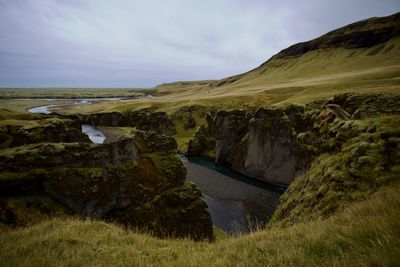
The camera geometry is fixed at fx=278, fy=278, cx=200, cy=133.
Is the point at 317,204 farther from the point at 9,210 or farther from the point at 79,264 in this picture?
the point at 9,210

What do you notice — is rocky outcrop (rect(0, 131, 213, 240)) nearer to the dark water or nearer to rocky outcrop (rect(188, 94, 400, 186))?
the dark water

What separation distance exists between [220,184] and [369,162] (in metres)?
42.9

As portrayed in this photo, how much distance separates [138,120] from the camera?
12131cm

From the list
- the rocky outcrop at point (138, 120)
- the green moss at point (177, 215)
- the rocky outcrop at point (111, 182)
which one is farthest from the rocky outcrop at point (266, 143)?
the rocky outcrop at point (138, 120)

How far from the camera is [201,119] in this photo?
352ft

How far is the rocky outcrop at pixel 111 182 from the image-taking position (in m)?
18.7

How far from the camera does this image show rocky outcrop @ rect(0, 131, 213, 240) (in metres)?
18.7

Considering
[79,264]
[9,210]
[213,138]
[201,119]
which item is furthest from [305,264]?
[201,119]

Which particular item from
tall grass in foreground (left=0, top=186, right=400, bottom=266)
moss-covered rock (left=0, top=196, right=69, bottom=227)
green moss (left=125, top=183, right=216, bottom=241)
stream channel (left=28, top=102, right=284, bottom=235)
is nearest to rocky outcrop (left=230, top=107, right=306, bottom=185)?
stream channel (left=28, top=102, right=284, bottom=235)

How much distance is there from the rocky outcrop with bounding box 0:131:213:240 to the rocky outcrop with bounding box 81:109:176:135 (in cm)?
7429

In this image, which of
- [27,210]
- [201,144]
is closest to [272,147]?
[201,144]

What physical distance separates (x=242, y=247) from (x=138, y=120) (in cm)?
11643

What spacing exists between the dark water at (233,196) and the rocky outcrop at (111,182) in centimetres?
1068

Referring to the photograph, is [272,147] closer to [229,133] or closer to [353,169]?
[229,133]
